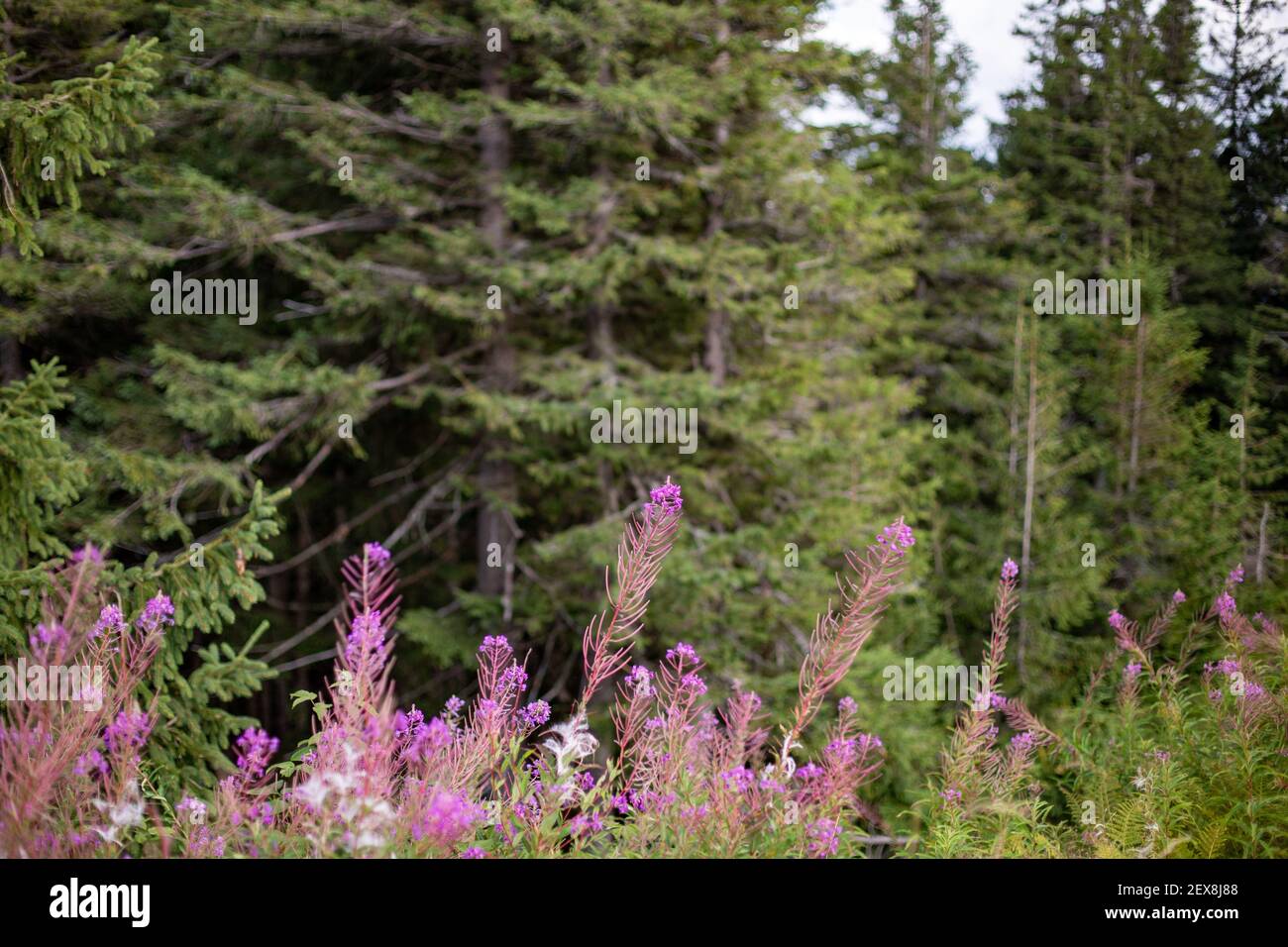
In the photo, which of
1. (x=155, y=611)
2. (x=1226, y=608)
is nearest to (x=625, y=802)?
(x=155, y=611)

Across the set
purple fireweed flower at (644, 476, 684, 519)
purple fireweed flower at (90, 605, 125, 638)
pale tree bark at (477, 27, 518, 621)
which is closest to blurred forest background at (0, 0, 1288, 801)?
pale tree bark at (477, 27, 518, 621)

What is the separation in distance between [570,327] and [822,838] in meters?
12.3

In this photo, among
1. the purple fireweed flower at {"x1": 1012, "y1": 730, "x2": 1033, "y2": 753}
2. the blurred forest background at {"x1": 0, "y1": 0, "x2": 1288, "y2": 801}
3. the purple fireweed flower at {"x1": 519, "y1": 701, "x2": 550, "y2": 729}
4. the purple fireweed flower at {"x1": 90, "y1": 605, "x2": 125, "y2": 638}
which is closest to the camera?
the purple fireweed flower at {"x1": 519, "y1": 701, "x2": 550, "y2": 729}

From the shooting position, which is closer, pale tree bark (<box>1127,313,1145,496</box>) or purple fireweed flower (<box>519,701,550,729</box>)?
purple fireweed flower (<box>519,701,550,729</box>)

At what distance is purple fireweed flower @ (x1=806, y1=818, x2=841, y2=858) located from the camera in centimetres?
245

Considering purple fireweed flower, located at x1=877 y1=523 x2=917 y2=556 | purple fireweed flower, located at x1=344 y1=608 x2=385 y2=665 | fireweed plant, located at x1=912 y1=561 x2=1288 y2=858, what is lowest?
fireweed plant, located at x1=912 y1=561 x2=1288 y2=858

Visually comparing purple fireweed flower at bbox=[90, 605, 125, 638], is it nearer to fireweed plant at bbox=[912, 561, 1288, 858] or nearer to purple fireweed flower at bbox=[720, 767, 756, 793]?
purple fireweed flower at bbox=[720, 767, 756, 793]

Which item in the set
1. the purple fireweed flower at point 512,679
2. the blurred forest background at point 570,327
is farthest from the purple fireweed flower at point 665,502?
the blurred forest background at point 570,327

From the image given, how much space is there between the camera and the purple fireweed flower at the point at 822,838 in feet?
8.03

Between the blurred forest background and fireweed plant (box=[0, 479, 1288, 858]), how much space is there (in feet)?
18.7

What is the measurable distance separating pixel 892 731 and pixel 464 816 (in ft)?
33.1

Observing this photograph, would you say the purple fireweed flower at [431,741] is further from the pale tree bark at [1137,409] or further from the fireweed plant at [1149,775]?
the pale tree bark at [1137,409]

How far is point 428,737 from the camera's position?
2547mm

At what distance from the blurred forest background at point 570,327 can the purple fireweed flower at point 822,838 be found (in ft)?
21.9
